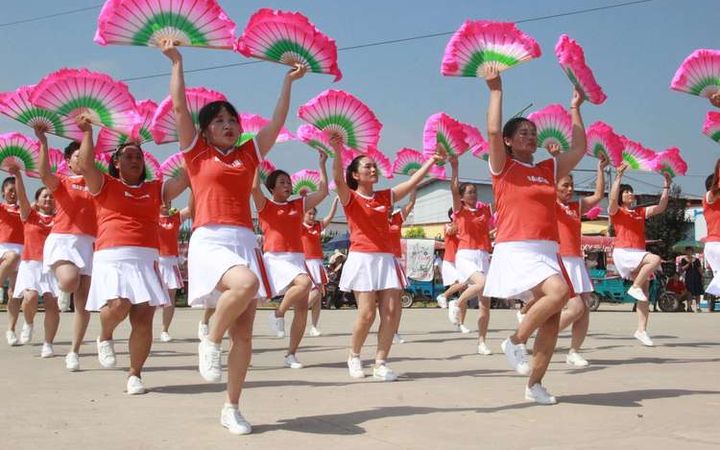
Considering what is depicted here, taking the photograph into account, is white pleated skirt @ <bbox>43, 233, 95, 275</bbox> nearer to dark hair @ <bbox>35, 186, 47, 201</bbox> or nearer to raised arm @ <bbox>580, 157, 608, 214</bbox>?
dark hair @ <bbox>35, 186, 47, 201</bbox>

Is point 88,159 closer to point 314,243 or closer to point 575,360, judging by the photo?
point 575,360

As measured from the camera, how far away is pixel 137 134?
25.8ft

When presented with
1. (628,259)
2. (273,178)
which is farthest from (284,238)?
(628,259)

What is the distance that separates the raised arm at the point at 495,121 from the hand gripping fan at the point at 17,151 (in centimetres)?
565

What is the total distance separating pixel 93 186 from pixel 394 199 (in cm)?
277

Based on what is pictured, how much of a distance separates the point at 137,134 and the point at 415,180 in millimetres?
2555

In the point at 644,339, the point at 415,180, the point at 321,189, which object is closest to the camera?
the point at 415,180

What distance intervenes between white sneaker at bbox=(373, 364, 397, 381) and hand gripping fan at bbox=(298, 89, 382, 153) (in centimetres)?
221

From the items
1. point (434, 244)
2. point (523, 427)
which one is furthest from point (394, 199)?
point (434, 244)

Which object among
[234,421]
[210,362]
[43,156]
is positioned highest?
[43,156]

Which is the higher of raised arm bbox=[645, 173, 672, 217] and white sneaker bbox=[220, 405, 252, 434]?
raised arm bbox=[645, 173, 672, 217]

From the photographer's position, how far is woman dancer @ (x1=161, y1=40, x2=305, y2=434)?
5.38 meters

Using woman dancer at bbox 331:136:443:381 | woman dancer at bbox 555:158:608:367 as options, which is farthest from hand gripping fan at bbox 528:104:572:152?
woman dancer at bbox 331:136:443:381

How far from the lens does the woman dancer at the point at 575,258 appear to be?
9.06 metres
